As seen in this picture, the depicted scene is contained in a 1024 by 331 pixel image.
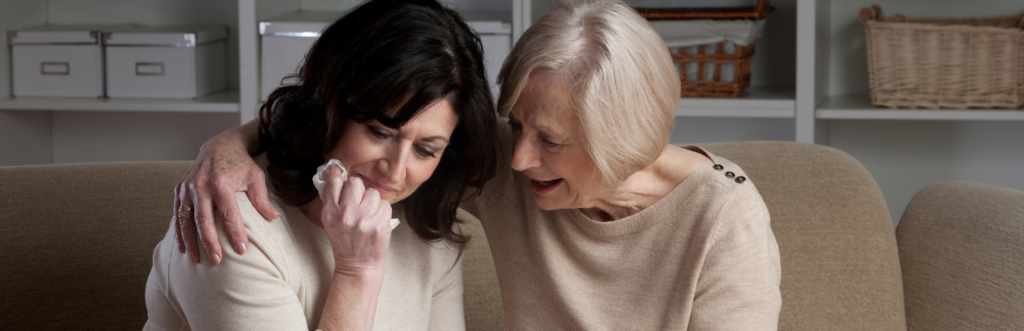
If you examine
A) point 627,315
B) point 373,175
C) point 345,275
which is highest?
point 373,175

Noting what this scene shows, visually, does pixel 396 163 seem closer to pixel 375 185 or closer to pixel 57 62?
pixel 375 185

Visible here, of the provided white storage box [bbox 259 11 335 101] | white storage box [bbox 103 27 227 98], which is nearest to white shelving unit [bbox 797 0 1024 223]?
white storage box [bbox 259 11 335 101]

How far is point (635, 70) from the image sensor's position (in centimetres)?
Answer: 101

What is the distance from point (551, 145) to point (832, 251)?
0.76m

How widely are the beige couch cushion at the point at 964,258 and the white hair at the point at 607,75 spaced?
29.3 inches

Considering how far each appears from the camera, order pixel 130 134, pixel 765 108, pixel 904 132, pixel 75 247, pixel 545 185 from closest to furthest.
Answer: pixel 545 185 → pixel 75 247 → pixel 765 108 → pixel 904 132 → pixel 130 134

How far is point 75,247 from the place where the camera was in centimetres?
144

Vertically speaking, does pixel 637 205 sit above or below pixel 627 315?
above

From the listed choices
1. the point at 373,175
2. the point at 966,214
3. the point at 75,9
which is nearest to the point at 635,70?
the point at 373,175

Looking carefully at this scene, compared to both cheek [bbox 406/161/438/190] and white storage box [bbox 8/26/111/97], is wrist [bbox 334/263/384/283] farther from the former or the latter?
white storage box [bbox 8/26/111/97]

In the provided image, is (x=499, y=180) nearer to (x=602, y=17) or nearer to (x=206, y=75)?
(x=602, y=17)

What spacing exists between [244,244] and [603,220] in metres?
0.55

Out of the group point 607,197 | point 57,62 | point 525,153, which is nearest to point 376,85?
point 525,153

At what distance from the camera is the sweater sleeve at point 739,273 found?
110cm
